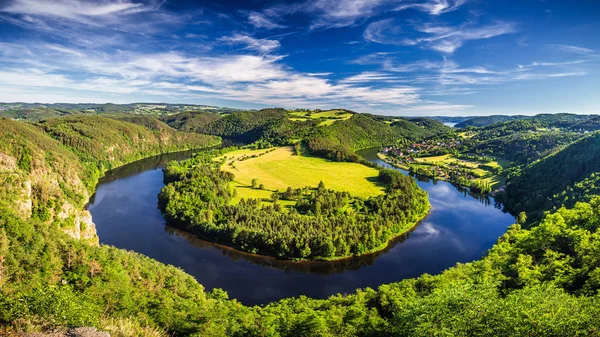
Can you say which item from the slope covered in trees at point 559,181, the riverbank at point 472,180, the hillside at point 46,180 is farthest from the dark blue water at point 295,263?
the riverbank at point 472,180

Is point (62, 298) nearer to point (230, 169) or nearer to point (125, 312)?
point (125, 312)

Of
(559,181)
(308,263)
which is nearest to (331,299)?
(308,263)

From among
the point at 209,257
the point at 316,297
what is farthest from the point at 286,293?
the point at 209,257

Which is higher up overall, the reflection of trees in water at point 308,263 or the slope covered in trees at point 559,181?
the slope covered in trees at point 559,181

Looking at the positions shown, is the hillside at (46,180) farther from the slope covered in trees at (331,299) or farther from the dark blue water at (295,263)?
the slope covered in trees at (331,299)

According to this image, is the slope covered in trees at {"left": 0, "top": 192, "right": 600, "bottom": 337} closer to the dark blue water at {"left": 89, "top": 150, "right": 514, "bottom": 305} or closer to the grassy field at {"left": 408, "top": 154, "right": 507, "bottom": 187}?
the dark blue water at {"left": 89, "top": 150, "right": 514, "bottom": 305}

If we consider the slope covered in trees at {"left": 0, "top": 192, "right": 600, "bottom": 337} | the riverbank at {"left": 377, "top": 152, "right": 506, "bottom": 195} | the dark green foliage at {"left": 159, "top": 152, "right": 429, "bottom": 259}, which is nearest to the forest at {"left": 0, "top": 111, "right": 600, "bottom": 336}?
the slope covered in trees at {"left": 0, "top": 192, "right": 600, "bottom": 337}

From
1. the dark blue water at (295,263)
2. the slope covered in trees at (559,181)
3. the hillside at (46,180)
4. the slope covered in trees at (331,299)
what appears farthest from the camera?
the slope covered in trees at (559,181)
